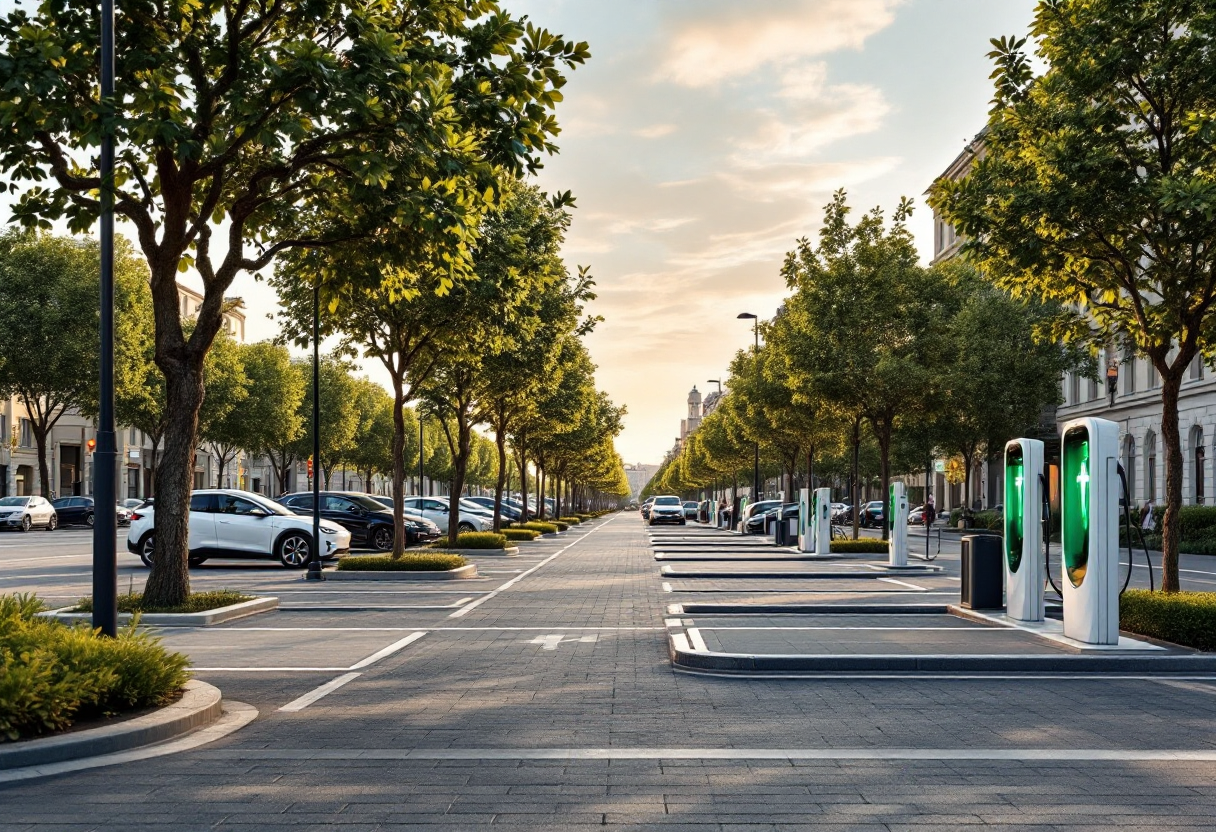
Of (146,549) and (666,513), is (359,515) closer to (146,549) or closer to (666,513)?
(146,549)

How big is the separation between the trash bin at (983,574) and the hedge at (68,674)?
10.1 m

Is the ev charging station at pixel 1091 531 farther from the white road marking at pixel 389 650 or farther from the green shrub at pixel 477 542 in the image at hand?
the green shrub at pixel 477 542

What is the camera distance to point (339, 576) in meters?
21.6

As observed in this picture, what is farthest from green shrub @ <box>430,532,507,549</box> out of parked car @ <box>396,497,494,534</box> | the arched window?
the arched window

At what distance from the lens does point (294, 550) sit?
24.4 metres

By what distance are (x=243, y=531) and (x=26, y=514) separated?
30.1 m

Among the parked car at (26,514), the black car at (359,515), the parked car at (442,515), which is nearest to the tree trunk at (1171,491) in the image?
the black car at (359,515)

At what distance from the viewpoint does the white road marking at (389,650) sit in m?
10.8

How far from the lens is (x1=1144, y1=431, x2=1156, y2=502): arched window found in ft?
172

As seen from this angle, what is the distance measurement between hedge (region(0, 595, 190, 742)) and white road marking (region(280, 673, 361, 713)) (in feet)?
2.63

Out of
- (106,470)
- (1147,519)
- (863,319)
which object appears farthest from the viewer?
(1147,519)

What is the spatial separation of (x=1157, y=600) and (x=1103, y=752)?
5.50m

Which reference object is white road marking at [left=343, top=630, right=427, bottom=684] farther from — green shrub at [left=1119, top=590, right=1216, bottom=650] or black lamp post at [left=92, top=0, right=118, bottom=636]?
Answer: green shrub at [left=1119, top=590, right=1216, bottom=650]

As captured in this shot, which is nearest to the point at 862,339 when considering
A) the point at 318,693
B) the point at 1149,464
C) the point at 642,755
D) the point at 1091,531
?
the point at 1091,531
